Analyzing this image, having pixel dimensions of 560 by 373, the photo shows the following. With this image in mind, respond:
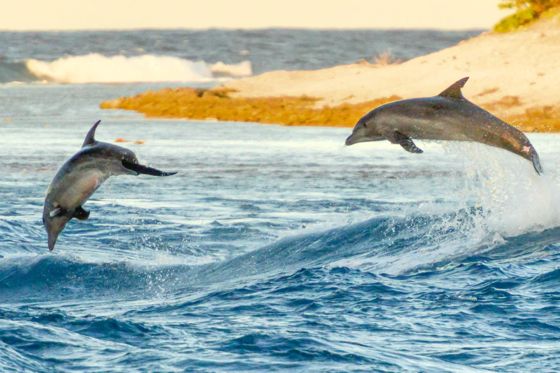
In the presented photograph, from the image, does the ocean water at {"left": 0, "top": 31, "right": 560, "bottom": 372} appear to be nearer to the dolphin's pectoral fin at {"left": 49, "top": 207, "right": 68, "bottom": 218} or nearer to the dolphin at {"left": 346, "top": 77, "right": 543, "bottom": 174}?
the dolphin's pectoral fin at {"left": 49, "top": 207, "right": 68, "bottom": 218}

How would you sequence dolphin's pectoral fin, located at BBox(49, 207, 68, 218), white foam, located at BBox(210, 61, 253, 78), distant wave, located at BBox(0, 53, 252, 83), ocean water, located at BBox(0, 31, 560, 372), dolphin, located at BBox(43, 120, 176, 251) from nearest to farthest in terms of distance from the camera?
ocean water, located at BBox(0, 31, 560, 372)
dolphin, located at BBox(43, 120, 176, 251)
dolphin's pectoral fin, located at BBox(49, 207, 68, 218)
distant wave, located at BBox(0, 53, 252, 83)
white foam, located at BBox(210, 61, 253, 78)

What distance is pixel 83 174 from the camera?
38.9ft

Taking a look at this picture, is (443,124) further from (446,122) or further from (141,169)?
(141,169)

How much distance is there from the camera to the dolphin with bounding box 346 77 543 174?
45.3 feet

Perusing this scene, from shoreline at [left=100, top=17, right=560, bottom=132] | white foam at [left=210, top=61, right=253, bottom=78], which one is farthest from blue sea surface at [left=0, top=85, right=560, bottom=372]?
white foam at [left=210, top=61, right=253, bottom=78]

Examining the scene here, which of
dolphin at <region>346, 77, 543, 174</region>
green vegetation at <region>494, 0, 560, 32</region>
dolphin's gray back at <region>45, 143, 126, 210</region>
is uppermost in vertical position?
Answer: green vegetation at <region>494, 0, 560, 32</region>

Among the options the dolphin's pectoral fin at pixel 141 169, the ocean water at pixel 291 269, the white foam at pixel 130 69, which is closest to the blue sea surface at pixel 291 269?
the ocean water at pixel 291 269

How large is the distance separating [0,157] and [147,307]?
61.7 feet

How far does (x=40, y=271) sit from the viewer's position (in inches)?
648

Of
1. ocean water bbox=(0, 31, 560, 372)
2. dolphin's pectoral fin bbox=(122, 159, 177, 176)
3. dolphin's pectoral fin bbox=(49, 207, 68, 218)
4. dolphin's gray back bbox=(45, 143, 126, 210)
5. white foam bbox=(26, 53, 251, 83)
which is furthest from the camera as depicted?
white foam bbox=(26, 53, 251, 83)

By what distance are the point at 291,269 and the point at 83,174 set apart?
5.13 metres

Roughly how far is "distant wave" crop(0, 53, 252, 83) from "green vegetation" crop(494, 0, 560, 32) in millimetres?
47315

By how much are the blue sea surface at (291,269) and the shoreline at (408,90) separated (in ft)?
38.3

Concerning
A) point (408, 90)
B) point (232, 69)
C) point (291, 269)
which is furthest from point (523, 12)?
point (232, 69)
